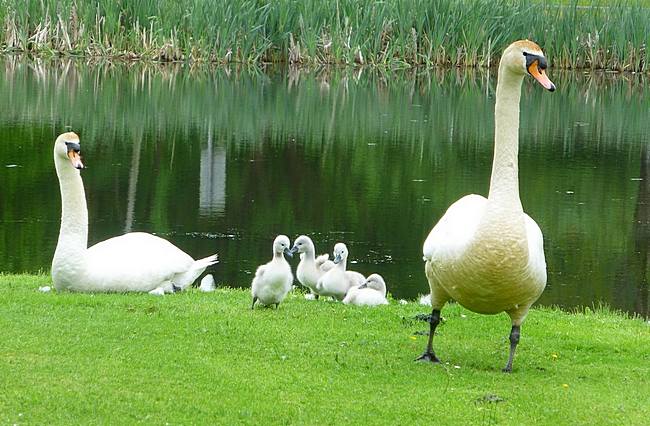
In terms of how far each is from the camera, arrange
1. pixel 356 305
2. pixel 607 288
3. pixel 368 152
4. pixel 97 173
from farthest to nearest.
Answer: pixel 368 152 → pixel 97 173 → pixel 607 288 → pixel 356 305

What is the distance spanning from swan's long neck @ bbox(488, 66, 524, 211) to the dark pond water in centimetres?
601

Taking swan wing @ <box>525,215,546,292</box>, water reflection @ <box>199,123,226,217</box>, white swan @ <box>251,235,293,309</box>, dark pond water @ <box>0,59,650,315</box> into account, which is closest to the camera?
swan wing @ <box>525,215,546,292</box>

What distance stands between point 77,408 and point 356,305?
4.25 metres

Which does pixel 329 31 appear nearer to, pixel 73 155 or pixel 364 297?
pixel 364 297

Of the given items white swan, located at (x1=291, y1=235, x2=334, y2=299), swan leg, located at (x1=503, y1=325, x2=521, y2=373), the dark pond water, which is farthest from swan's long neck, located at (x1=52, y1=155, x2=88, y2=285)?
swan leg, located at (x1=503, y1=325, x2=521, y2=373)

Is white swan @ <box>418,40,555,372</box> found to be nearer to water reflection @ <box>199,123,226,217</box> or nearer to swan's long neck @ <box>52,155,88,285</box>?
swan's long neck @ <box>52,155,88,285</box>

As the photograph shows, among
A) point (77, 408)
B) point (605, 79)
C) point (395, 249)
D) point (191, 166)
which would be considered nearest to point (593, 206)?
point (395, 249)

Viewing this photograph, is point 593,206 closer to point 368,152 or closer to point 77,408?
point 368,152

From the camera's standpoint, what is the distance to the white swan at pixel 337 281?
11109mm

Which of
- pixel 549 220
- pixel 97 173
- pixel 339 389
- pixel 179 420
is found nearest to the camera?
pixel 179 420

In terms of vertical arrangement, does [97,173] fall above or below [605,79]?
below

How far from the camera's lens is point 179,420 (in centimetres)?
620

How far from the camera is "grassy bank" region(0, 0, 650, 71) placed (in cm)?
3138

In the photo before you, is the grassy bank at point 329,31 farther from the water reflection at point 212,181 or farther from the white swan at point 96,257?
the white swan at point 96,257
